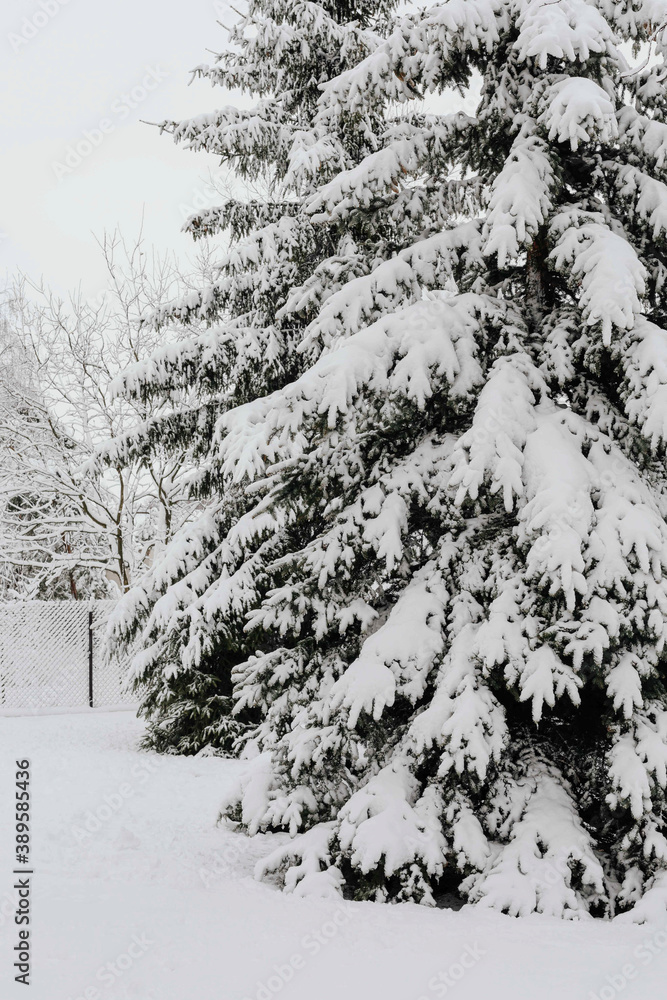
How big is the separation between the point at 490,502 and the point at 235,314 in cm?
660

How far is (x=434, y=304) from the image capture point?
5.16m

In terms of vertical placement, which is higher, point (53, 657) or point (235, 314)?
point (235, 314)

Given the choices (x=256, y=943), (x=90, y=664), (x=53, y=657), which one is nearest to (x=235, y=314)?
(x=256, y=943)

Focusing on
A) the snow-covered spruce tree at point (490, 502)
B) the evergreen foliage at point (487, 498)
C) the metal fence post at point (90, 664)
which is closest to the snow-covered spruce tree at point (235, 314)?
the evergreen foliage at point (487, 498)

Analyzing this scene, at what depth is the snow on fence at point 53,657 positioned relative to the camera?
15820 mm

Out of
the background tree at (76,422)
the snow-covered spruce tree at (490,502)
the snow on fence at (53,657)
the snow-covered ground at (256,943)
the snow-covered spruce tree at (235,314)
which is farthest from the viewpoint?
the background tree at (76,422)

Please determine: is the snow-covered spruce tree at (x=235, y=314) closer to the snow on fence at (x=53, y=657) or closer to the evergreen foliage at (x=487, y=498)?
the evergreen foliage at (x=487, y=498)

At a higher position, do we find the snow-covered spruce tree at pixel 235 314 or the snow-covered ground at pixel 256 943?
the snow-covered spruce tree at pixel 235 314

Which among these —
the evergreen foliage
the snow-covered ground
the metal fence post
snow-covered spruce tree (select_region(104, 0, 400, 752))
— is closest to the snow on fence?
the metal fence post

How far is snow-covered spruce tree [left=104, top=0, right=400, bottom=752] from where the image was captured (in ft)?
29.5

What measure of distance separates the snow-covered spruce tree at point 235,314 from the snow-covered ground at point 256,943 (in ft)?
11.8

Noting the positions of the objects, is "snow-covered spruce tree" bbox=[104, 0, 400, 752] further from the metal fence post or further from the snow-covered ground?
the metal fence post

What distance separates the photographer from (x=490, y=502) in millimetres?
4918

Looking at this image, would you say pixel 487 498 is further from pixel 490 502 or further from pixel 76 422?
pixel 76 422
